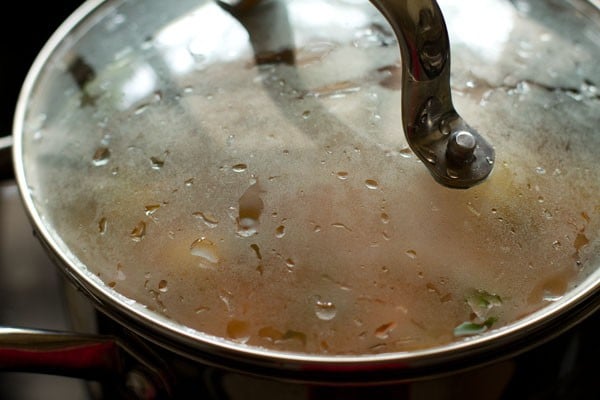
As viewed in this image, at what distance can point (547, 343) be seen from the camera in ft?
2.44

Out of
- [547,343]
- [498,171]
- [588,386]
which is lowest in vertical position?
[588,386]

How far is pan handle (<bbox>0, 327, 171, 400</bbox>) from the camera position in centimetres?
75

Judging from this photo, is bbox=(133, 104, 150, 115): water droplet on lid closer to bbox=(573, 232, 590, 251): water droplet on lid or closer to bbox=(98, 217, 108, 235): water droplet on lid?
bbox=(98, 217, 108, 235): water droplet on lid

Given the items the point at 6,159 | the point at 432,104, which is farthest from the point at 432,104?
the point at 6,159

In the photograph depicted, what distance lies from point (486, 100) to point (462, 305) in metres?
0.25

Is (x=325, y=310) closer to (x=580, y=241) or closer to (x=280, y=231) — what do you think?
(x=280, y=231)

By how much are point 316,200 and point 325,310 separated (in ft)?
0.37

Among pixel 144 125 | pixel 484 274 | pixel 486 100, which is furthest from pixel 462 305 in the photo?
pixel 144 125

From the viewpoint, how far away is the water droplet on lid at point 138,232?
2.55ft

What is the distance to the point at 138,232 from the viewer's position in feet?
2.56

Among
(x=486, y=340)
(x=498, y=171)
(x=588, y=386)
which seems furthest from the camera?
(x=588, y=386)

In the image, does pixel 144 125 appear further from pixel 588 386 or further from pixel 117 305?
pixel 588 386

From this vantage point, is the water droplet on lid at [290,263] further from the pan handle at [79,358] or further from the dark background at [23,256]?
the dark background at [23,256]

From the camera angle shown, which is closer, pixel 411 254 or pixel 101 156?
pixel 411 254
